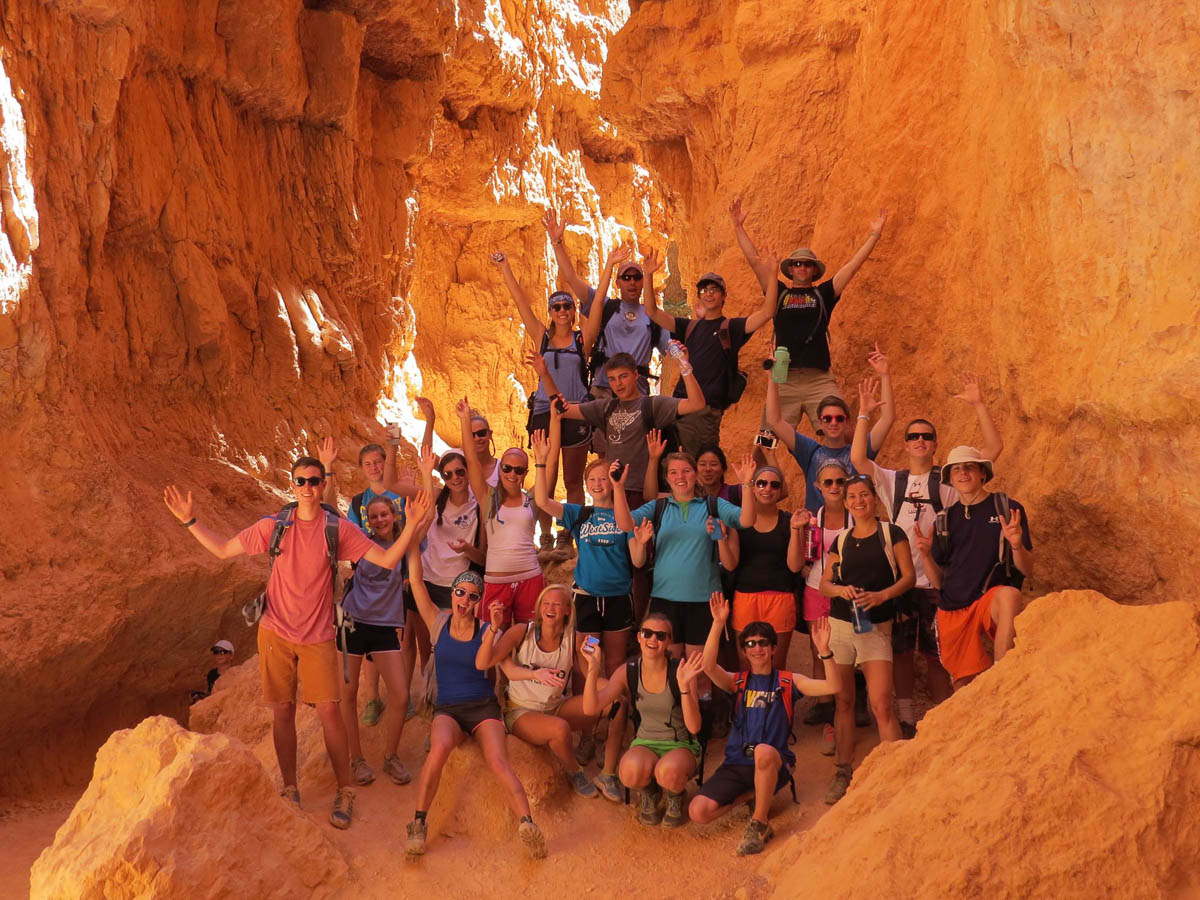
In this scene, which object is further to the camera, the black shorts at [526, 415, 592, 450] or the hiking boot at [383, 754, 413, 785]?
the black shorts at [526, 415, 592, 450]

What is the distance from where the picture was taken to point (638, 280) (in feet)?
26.5

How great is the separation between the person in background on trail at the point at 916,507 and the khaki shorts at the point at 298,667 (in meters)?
3.42

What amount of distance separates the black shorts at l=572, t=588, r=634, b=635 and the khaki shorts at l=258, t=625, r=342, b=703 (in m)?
1.56

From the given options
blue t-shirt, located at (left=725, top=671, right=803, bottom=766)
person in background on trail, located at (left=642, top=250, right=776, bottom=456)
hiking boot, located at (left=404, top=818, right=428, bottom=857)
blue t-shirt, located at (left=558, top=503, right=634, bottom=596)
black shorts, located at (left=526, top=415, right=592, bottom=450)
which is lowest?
hiking boot, located at (left=404, top=818, right=428, bottom=857)

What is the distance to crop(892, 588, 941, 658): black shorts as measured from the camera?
21.1 ft

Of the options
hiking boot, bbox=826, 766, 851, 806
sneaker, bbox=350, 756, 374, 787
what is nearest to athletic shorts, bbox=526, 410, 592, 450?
sneaker, bbox=350, 756, 374, 787

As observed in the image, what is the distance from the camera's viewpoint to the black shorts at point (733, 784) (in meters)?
6.14

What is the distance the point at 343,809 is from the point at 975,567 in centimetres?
401

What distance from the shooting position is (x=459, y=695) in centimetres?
674

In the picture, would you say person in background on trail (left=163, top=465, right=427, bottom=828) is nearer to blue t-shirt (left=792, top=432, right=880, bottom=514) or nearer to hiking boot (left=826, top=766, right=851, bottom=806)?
blue t-shirt (left=792, top=432, right=880, bottom=514)

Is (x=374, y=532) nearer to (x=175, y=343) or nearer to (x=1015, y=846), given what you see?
(x=1015, y=846)

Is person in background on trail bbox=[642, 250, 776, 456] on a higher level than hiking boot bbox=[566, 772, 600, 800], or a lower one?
higher

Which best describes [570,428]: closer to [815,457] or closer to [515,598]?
[515,598]

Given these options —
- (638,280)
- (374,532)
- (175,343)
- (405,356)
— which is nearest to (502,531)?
(374,532)
